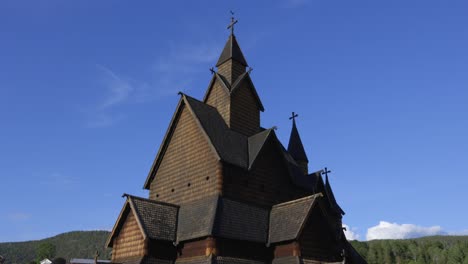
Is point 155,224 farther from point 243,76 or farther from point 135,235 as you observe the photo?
point 243,76

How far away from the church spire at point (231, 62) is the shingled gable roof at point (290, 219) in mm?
9861

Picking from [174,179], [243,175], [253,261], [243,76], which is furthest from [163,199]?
[243,76]

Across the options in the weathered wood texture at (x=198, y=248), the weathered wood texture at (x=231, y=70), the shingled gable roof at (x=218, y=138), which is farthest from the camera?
the weathered wood texture at (x=231, y=70)

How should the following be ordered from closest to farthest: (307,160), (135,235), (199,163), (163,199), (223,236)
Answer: (223,236), (135,235), (199,163), (163,199), (307,160)

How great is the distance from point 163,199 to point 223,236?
266 inches

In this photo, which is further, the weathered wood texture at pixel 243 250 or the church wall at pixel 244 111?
the church wall at pixel 244 111

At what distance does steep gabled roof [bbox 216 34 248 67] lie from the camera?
104ft

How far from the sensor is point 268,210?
26.9m

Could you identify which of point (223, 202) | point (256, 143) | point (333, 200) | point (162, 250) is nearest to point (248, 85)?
point (256, 143)

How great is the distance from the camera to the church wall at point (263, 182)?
2555 centimetres

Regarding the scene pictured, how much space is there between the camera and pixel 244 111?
100 feet

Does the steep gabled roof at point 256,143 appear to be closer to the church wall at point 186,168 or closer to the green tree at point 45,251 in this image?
the church wall at point 186,168

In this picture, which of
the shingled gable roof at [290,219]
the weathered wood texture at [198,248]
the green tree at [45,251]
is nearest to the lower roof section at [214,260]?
the weathered wood texture at [198,248]

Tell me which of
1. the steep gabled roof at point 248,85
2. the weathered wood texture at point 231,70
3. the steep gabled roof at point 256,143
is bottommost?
the steep gabled roof at point 256,143
